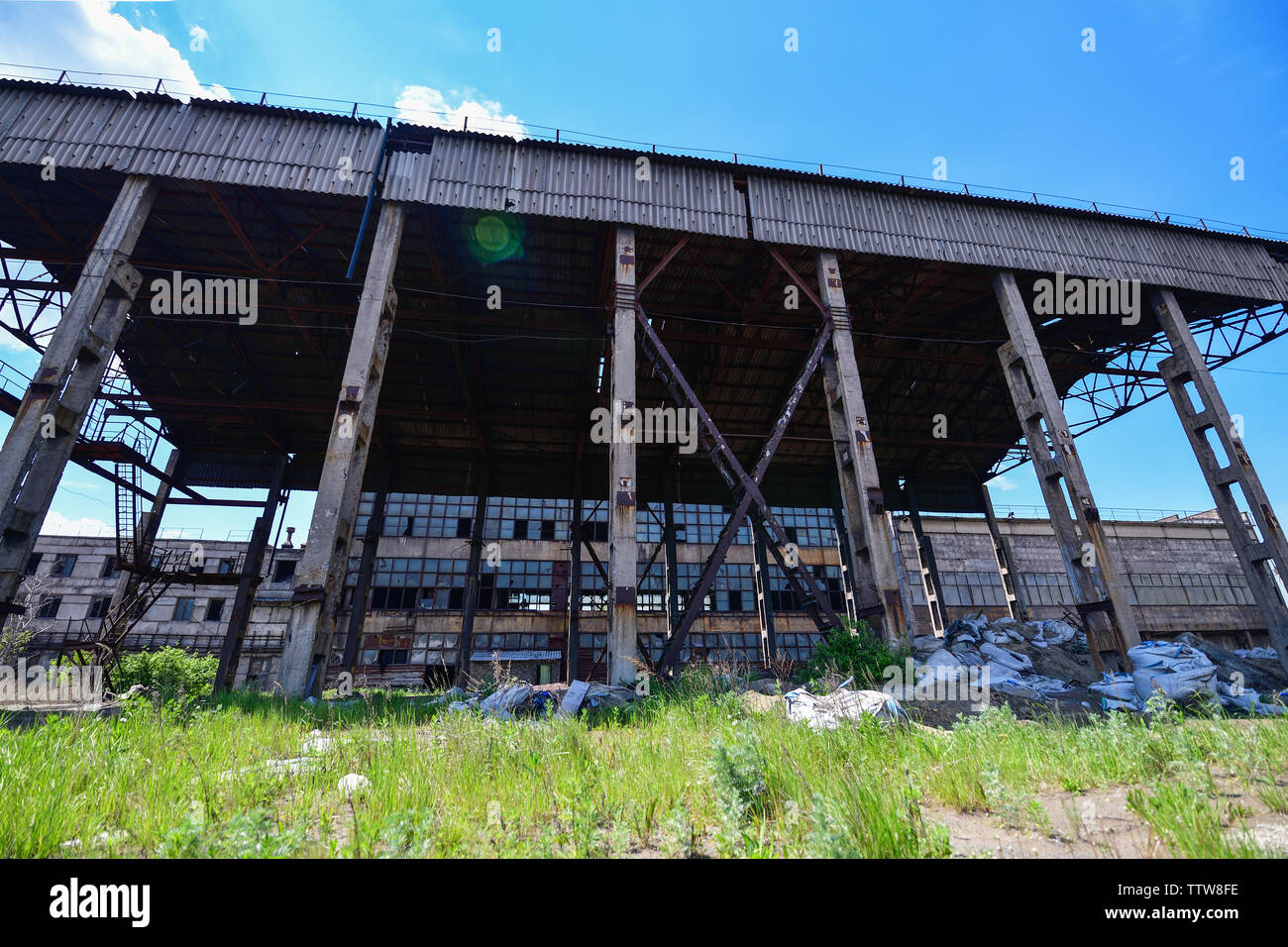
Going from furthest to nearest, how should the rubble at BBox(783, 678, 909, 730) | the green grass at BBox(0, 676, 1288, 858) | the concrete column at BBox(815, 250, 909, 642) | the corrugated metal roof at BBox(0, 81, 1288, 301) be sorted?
the corrugated metal roof at BBox(0, 81, 1288, 301), the concrete column at BBox(815, 250, 909, 642), the rubble at BBox(783, 678, 909, 730), the green grass at BBox(0, 676, 1288, 858)

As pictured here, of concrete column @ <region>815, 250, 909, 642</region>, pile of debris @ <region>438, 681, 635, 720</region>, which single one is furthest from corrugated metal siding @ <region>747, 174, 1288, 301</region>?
pile of debris @ <region>438, 681, 635, 720</region>

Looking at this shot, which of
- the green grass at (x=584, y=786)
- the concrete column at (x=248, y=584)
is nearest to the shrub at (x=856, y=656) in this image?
the green grass at (x=584, y=786)

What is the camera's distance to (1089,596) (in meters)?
10.5

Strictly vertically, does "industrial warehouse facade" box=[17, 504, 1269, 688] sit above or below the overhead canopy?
below

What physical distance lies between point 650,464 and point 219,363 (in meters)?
14.2

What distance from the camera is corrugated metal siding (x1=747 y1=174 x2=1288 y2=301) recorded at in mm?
12602

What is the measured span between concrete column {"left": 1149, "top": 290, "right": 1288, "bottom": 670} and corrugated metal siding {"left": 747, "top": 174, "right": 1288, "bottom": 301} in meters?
1.57

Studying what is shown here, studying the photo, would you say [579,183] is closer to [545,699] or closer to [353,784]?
[545,699]

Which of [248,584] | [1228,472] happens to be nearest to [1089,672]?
[1228,472]

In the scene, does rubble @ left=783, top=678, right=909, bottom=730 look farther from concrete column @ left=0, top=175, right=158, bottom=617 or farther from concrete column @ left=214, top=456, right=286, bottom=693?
concrete column @ left=214, top=456, right=286, bottom=693

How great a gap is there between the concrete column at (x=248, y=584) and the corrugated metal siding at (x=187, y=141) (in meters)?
9.22

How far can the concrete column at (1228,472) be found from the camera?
11.3m

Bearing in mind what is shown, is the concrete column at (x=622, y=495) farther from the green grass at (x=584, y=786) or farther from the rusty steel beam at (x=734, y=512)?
the green grass at (x=584, y=786)
